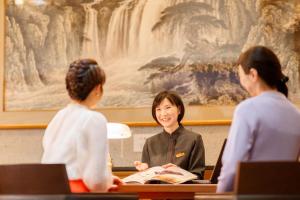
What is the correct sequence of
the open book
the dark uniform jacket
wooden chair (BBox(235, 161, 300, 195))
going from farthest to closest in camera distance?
the dark uniform jacket
the open book
wooden chair (BBox(235, 161, 300, 195))

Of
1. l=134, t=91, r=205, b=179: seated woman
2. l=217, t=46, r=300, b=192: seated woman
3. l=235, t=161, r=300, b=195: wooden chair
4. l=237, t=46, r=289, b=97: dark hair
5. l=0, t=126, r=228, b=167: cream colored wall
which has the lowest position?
l=0, t=126, r=228, b=167: cream colored wall

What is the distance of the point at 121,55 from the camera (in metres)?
4.86

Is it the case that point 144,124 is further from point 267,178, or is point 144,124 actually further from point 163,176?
point 267,178

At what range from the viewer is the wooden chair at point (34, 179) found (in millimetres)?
2160

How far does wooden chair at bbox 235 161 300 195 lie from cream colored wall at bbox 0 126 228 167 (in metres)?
2.69

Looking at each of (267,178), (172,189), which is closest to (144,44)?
(172,189)

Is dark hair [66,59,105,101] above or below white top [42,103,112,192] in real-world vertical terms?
above

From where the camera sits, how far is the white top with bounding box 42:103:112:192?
2.29 meters

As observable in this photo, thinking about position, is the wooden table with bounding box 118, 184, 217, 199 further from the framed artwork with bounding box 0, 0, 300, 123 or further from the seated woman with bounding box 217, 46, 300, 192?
the framed artwork with bounding box 0, 0, 300, 123

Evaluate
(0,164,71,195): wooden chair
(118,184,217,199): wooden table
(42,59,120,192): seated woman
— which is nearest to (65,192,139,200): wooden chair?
(0,164,71,195): wooden chair

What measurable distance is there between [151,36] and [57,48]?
0.89 m

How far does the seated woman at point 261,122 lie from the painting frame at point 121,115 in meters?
2.23

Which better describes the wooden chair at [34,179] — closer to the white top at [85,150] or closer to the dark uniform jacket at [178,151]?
the white top at [85,150]

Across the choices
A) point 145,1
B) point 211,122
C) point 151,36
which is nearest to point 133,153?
point 211,122
